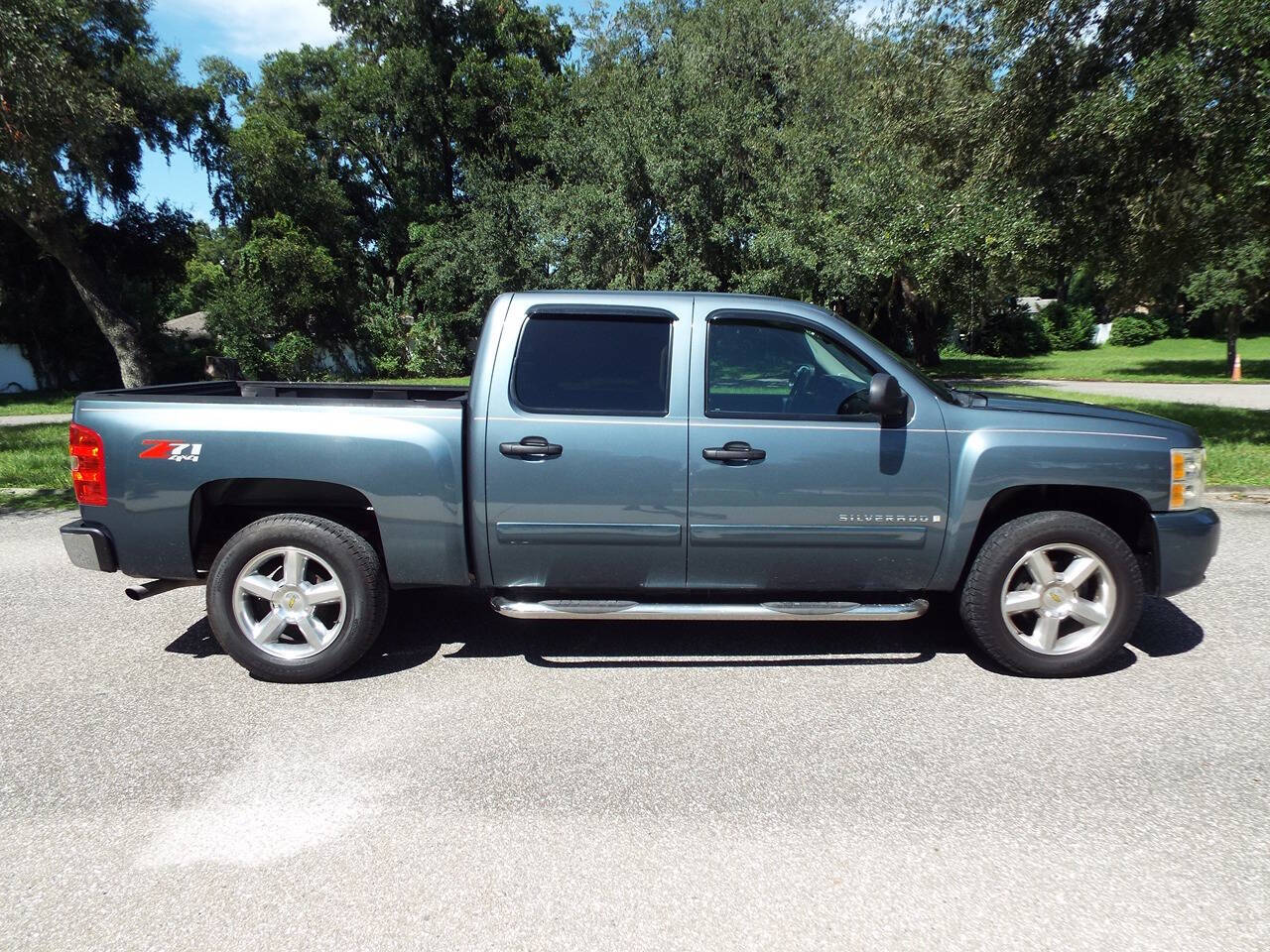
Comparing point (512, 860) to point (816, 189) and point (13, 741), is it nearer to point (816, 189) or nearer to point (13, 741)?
point (13, 741)

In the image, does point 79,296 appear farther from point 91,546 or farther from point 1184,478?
point 1184,478

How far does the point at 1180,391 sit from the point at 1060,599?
1971 cm

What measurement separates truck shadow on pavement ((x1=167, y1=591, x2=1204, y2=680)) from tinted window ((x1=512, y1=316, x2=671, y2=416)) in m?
1.38

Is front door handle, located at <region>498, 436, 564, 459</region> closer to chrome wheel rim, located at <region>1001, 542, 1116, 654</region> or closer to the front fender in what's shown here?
the front fender

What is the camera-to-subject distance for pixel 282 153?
28547 mm

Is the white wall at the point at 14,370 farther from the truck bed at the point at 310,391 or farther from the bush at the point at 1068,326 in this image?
the bush at the point at 1068,326

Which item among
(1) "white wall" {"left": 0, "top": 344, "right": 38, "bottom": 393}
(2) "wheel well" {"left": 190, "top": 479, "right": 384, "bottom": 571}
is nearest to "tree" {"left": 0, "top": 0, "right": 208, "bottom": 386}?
(1) "white wall" {"left": 0, "top": 344, "right": 38, "bottom": 393}

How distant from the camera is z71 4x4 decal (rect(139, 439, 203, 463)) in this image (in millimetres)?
4453

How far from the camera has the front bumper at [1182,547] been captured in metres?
4.50

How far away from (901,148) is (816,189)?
168 inches

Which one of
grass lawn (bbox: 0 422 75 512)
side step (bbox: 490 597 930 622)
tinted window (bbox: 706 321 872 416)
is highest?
tinted window (bbox: 706 321 872 416)

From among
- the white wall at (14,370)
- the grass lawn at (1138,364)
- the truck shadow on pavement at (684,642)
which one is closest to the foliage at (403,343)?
the white wall at (14,370)

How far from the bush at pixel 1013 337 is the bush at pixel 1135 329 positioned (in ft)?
12.8

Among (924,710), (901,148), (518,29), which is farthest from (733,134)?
(924,710)
